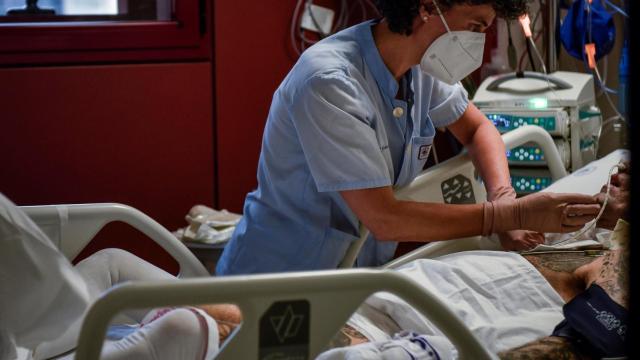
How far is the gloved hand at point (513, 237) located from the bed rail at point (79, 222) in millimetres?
845

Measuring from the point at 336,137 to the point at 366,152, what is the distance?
2.9 inches

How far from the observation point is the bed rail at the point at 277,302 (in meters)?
1.22

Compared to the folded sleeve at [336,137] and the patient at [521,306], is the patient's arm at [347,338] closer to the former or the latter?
the patient at [521,306]

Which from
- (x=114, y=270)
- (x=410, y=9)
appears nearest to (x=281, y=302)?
(x=114, y=270)

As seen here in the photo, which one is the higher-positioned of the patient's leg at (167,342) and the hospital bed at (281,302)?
the hospital bed at (281,302)

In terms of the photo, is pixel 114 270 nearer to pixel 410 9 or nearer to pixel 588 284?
pixel 410 9

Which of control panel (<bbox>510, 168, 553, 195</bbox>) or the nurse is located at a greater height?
the nurse

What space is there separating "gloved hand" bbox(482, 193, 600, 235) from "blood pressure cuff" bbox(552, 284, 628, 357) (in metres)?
0.27

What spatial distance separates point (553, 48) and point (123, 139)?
1.66m

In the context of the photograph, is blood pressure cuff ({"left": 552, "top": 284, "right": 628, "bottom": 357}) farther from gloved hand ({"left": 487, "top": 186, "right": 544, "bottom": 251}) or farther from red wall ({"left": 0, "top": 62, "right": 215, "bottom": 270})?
red wall ({"left": 0, "top": 62, "right": 215, "bottom": 270})

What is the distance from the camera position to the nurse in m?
1.97

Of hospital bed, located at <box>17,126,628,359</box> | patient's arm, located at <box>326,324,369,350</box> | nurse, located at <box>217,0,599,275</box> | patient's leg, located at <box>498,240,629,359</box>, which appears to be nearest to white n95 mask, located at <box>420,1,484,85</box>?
nurse, located at <box>217,0,599,275</box>

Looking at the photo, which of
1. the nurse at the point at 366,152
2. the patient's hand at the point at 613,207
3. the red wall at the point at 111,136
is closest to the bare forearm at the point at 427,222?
the nurse at the point at 366,152

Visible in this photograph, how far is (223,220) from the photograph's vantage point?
10.8ft
